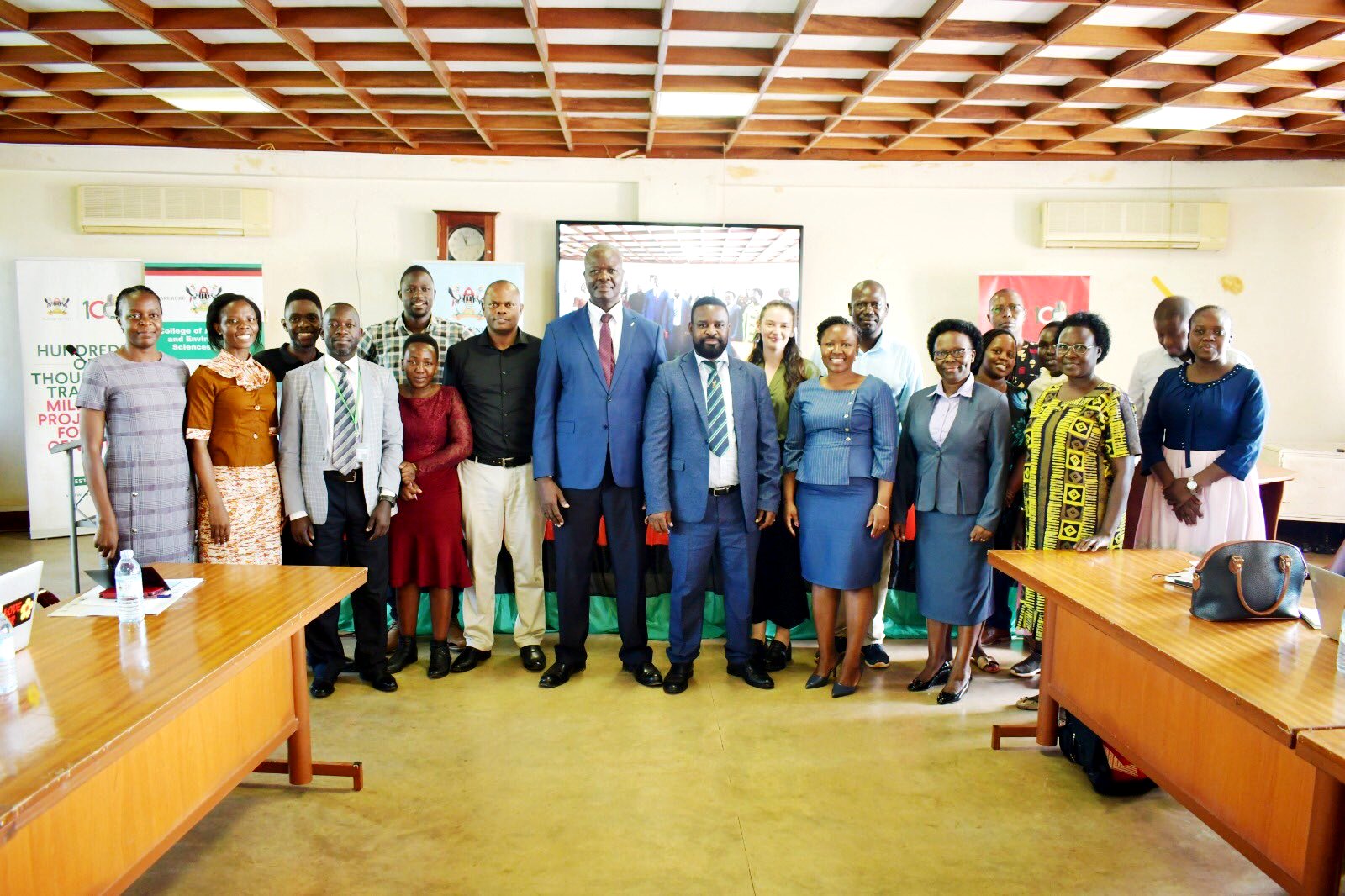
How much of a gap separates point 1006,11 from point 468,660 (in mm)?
4297

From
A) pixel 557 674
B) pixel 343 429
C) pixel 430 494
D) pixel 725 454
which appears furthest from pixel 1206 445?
pixel 343 429

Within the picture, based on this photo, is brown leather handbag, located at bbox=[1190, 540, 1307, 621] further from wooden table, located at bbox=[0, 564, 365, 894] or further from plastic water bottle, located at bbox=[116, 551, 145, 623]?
plastic water bottle, located at bbox=[116, 551, 145, 623]

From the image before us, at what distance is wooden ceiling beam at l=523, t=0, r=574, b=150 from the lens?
432 centimetres

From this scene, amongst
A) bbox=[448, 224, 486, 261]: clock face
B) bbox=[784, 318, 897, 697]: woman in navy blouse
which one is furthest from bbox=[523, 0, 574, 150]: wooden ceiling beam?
bbox=[784, 318, 897, 697]: woman in navy blouse

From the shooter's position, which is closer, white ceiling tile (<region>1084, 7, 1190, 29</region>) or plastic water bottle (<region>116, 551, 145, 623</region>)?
plastic water bottle (<region>116, 551, 145, 623</region>)

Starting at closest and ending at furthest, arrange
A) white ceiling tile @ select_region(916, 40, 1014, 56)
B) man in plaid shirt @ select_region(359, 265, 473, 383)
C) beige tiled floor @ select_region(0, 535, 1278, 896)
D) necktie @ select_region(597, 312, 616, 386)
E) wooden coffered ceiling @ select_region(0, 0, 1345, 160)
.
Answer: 1. beige tiled floor @ select_region(0, 535, 1278, 896)
2. necktie @ select_region(597, 312, 616, 386)
3. man in plaid shirt @ select_region(359, 265, 473, 383)
4. wooden coffered ceiling @ select_region(0, 0, 1345, 160)
5. white ceiling tile @ select_region(916, 40, 1014, 56)

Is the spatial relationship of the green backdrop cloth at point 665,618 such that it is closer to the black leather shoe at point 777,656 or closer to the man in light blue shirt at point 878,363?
the man in light blue shirt at point 878,363

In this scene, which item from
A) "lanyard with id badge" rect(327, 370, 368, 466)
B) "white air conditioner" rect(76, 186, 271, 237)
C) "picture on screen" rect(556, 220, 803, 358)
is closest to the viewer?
"lanyard with id badge" rect(327, 370, 368, 466)

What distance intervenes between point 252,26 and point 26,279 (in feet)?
12.6

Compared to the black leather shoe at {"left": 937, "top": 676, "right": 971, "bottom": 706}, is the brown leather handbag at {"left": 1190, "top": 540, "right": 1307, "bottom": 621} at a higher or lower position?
higher

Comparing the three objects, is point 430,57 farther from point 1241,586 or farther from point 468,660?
point 1241,586

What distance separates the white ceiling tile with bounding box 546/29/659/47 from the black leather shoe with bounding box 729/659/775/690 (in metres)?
3.44

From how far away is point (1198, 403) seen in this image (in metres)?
3.43

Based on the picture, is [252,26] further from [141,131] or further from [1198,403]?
[1198,403]
